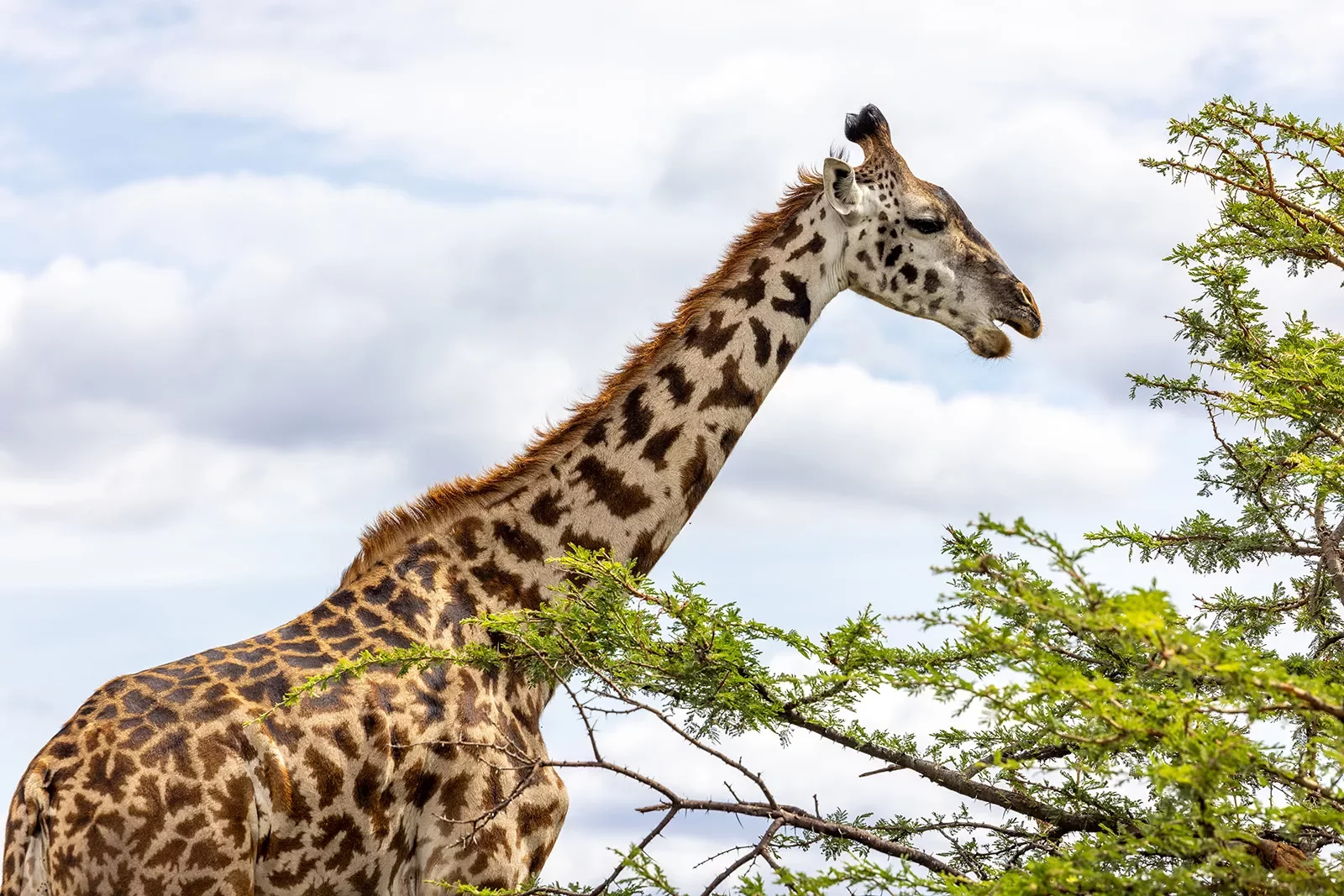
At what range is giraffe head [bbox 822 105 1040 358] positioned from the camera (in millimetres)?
8758

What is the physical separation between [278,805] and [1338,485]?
5.71m

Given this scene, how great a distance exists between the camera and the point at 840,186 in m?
8.74

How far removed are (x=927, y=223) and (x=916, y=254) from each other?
23cm

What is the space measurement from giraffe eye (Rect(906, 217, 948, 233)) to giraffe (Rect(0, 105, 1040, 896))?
0.02 meters

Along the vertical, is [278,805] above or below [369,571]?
below

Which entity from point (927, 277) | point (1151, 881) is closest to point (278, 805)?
point (1151, 881)

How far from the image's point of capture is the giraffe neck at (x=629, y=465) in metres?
7.82

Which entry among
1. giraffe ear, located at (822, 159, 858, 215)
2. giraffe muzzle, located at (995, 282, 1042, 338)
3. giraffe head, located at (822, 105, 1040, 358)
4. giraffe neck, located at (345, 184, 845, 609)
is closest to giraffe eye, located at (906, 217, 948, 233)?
giraffe head, located at (822, 105, 1040, 358)

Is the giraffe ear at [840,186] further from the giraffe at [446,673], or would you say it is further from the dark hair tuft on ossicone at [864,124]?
the dark hair tuft on ossicone at [864,124]

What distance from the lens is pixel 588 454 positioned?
7930mm

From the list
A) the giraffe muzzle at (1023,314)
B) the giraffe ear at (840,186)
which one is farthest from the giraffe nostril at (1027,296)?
the giraffe ear at (840,186)

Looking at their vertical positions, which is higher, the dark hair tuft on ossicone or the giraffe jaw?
the dark hair tuft on ossicone

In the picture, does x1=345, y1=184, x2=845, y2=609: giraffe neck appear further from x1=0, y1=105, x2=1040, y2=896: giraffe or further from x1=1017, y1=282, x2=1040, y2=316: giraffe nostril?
x1=1017, y1=282, x2=1040, y2=316: giraffe nostril

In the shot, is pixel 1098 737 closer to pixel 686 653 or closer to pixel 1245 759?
pixel 1245 759
